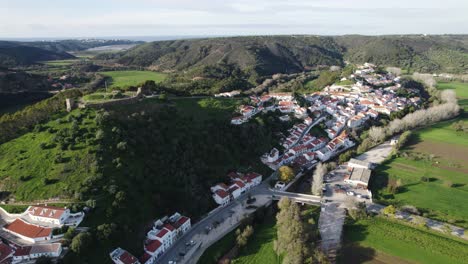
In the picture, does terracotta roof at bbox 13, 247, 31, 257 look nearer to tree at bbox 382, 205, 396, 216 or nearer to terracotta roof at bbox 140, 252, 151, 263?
terracotta roof at bbox 140, 252, 151, 263

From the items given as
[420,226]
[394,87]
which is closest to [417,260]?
[420,226]

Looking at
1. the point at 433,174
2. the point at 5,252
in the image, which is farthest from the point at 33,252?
the point at 433,174

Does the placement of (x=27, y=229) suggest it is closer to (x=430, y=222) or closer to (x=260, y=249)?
(x=260, y=249)

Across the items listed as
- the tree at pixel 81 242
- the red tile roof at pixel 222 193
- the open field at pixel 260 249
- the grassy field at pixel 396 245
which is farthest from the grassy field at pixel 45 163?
the grassy field at pixel 396 245

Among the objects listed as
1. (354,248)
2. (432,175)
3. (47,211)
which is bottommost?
(354,248)

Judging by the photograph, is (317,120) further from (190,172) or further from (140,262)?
(140,262)
